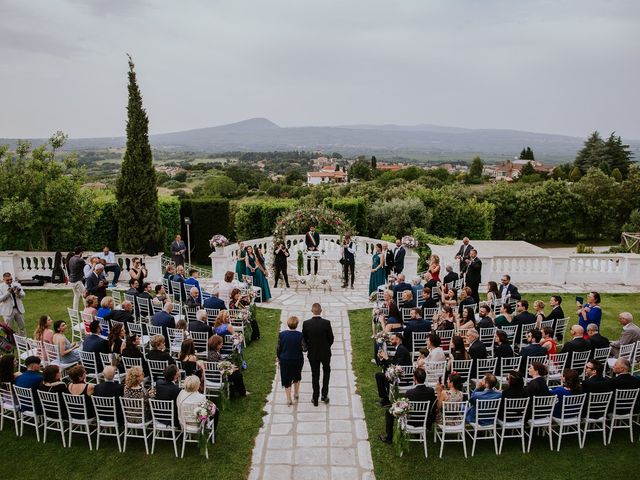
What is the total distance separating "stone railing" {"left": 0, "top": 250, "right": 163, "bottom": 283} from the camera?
1680cm

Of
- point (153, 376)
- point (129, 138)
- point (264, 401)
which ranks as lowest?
point (264, 401)

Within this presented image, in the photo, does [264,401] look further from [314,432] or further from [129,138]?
[129,138]

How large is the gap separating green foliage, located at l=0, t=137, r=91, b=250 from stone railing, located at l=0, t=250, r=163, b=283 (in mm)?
664

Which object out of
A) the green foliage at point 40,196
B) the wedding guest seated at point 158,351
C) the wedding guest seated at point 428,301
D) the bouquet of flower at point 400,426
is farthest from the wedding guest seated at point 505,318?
the green foliage at point 40,196

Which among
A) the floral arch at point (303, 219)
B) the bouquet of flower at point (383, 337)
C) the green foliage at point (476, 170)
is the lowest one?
the green foliage at point (476, 170)

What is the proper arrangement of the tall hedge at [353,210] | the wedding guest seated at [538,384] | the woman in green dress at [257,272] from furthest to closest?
the tall hedge at [353,210], the woman in green dress at [257,272], the wedding guest seated at [538,384]

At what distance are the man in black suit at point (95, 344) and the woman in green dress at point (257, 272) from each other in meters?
5.88

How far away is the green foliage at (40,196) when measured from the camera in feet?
53.9

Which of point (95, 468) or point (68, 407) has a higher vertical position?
point (68, 407)

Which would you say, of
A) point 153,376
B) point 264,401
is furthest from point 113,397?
point 264,401

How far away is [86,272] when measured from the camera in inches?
546

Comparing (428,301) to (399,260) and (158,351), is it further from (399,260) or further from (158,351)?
(158,351)

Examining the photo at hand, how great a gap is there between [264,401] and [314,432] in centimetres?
140

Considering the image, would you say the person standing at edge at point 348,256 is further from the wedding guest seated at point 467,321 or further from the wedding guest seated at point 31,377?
the wedding guest seated at point 31,377
